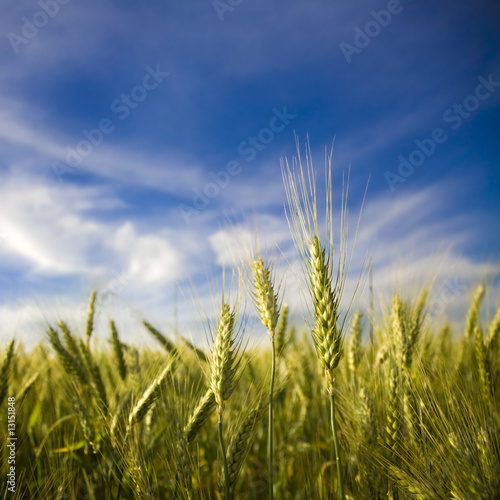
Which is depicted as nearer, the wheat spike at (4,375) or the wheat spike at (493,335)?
the wheat spike at (4,375)

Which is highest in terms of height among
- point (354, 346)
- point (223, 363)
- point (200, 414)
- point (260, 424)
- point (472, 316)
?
point (472, 316)

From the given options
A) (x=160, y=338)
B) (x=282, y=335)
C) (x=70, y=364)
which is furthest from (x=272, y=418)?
(x=160, y=338)

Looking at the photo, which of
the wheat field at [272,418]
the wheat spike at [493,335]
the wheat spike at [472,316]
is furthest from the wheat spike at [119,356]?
the wheat spike at [472,316]

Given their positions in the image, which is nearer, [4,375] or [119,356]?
[4,375]

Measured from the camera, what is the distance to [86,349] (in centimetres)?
287

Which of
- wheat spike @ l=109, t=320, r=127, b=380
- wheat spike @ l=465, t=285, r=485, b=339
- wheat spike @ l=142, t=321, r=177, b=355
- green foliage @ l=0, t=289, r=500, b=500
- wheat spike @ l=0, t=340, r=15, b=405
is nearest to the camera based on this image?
green foliage @ l=0, t=289, r=500, b=500

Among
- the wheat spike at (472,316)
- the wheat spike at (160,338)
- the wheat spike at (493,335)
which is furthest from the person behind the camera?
the wheat spike at (472,316)

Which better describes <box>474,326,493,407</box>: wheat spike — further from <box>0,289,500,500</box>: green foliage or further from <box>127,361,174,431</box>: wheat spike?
<box>127,361,174,431</box>: wheat spike

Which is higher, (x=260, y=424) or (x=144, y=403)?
(x=144, y=403)

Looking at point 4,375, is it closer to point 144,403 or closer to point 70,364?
point 70,364

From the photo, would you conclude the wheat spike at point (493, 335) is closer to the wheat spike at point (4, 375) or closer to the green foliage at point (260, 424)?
the green foliage at point (260, 424)

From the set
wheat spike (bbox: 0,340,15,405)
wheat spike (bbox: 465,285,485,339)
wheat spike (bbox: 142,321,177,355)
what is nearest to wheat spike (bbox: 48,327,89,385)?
wheat spike (bbox: 0,340,15,405)

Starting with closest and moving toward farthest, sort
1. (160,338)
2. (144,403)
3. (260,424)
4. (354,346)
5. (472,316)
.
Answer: (144,403) → (260,424) → (354,346) → (160,338) → (472,316)

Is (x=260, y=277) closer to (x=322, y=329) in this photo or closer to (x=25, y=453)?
(x=322, y=329)
